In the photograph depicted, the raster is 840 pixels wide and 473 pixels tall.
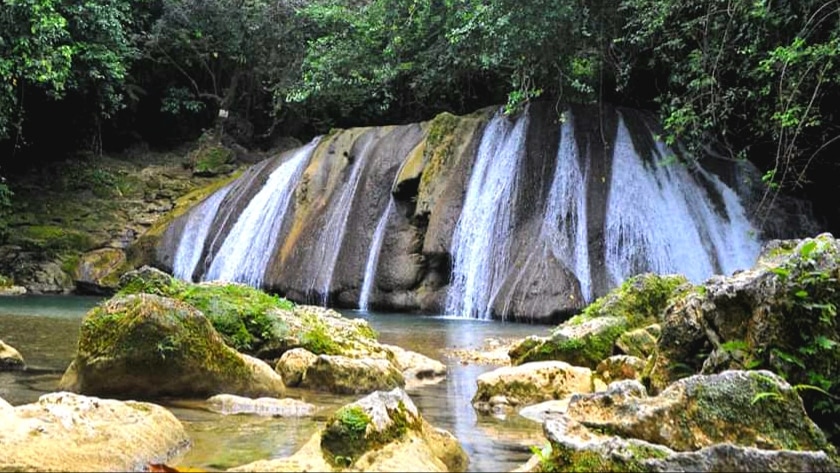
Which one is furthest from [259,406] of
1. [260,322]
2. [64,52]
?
[64,52]

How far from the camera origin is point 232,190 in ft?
70.1

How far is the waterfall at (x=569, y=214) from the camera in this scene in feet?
48.4

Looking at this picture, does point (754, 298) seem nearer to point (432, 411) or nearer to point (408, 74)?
point (432, 411)

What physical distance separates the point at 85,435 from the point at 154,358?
167 cm

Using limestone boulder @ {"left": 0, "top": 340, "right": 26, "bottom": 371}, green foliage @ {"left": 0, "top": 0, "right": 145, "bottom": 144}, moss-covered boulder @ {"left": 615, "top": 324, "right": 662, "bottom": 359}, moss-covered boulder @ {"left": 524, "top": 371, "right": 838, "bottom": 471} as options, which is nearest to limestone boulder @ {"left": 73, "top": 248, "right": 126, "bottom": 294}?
green foliage @ {"left": 0, "top": 0, "right": 145, "bottom": 144}

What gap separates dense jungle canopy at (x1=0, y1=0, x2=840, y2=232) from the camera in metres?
13.7

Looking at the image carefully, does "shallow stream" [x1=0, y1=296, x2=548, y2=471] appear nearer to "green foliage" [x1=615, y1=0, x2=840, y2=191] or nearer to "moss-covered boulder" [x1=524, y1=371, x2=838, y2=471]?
"moss-covered boulder" [x1=524, y1=371, x2=838, y2=471]

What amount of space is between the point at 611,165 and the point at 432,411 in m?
11.9

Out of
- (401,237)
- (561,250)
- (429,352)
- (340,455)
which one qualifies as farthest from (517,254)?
(340,455)

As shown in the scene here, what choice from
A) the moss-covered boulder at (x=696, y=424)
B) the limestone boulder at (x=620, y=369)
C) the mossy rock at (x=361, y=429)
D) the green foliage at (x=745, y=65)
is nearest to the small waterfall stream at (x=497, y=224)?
the green foliage at (x=745, y=65)

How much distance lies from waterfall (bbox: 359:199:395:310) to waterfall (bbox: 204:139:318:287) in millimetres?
2750

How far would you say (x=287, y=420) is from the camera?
512cm

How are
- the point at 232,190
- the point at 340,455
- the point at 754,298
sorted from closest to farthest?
the point at 340,455, the point at 754,298, the point at 232,190

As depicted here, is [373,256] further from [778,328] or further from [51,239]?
[778,328]
